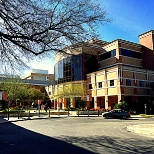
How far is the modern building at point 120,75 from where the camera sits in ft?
163

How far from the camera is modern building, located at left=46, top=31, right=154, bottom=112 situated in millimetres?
49719

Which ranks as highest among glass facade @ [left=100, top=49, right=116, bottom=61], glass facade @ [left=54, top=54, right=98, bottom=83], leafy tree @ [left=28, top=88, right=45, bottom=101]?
glass facade @ [left=100, top=49, right=116, bottom=61]

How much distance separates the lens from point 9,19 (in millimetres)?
12969

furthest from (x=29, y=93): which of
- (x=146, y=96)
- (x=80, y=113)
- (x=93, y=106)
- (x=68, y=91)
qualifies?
(x=146, y=96)

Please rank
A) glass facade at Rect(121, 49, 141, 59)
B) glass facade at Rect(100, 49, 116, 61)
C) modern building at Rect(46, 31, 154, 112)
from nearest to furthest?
1. modern building at Rect(46, 31, 154, 112)
2. glass facade at Rect(121, 49, 141, 59)
3. glass facade at Rect(100, 49, 116, 61)

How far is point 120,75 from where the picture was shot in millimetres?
48938

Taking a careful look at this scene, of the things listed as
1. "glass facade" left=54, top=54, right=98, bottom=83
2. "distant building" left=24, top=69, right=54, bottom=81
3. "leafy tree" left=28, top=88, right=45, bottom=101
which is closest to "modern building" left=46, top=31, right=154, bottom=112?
"glass facade" left=54, top=54, right=98, bottom=83

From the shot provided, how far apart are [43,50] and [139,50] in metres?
50.0

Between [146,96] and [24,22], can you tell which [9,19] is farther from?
[146,96]

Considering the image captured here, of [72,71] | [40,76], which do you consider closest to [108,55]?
[72,71]

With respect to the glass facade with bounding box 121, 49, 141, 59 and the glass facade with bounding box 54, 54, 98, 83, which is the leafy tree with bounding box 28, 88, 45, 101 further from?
the glass facade with bounding box 121, 49, 141, 59

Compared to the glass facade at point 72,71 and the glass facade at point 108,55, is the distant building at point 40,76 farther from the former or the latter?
the glass facade at point 108,55

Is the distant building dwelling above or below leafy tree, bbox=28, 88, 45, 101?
above

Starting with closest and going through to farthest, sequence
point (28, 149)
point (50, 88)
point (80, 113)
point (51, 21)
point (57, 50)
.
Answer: point (28, 149)
point (51, 21)
point (57, 50)
point (80, 113)
point (50, 88)
